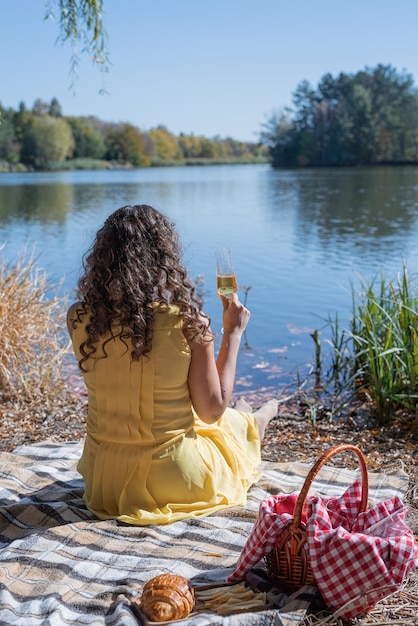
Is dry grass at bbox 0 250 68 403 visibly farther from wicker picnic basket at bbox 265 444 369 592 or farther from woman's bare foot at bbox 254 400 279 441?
wicker picnic basket at bbox 265 444 369 592

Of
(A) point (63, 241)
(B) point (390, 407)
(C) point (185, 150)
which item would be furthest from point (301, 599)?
(C) point (185, 150)

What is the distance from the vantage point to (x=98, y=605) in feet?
7.07

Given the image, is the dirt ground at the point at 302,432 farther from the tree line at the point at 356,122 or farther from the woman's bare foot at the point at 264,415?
the tree line at the point at 356,122

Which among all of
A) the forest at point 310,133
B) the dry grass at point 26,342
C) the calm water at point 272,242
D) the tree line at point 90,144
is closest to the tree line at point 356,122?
the forest at point 310,133

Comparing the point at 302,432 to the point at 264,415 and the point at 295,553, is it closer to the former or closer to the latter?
the point at 264,415

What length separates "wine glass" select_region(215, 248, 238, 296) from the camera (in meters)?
2.78

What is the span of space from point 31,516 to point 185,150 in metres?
83.5

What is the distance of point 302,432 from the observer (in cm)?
435

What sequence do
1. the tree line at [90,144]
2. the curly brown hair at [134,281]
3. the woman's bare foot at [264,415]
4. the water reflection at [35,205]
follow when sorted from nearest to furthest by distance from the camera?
the curly brown hair at [134,281] < the woman's bare foot at [264,415] < the water reflection at [35,205] < the tree line at [90,144]

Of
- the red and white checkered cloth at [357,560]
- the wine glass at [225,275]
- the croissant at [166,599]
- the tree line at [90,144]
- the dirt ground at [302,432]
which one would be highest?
the tree line at [90,144]

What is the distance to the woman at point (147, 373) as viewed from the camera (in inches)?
102

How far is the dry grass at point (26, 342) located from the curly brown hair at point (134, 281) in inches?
85.9

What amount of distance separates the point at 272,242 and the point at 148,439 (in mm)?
11481

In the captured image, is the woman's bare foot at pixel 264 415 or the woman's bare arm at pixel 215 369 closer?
the woman's bare arm at pixel 215 369
